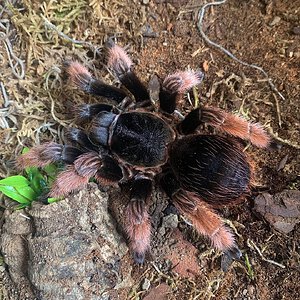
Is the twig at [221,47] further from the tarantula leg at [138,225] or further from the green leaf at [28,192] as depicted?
the green leaf at [28,192]

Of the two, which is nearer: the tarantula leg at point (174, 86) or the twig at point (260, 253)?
the twig at point (260, 253)

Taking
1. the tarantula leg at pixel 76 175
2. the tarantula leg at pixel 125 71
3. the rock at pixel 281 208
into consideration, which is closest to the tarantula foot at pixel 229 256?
the rock at pixel 281 208

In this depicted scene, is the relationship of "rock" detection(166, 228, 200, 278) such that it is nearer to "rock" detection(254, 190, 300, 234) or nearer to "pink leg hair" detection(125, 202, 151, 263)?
"pink leg hair" detection(125, 202, 151, 263)

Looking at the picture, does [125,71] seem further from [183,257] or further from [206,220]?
[183,257]

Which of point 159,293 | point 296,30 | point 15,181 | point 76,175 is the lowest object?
point 159,293

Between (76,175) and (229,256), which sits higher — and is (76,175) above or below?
above

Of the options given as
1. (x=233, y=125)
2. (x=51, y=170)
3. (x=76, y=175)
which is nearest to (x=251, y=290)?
(x=233, y=125)

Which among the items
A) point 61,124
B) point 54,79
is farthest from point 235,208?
point 54,79

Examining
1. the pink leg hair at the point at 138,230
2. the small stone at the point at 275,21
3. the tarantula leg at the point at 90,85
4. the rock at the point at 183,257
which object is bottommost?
the rock at the point at 183,257
